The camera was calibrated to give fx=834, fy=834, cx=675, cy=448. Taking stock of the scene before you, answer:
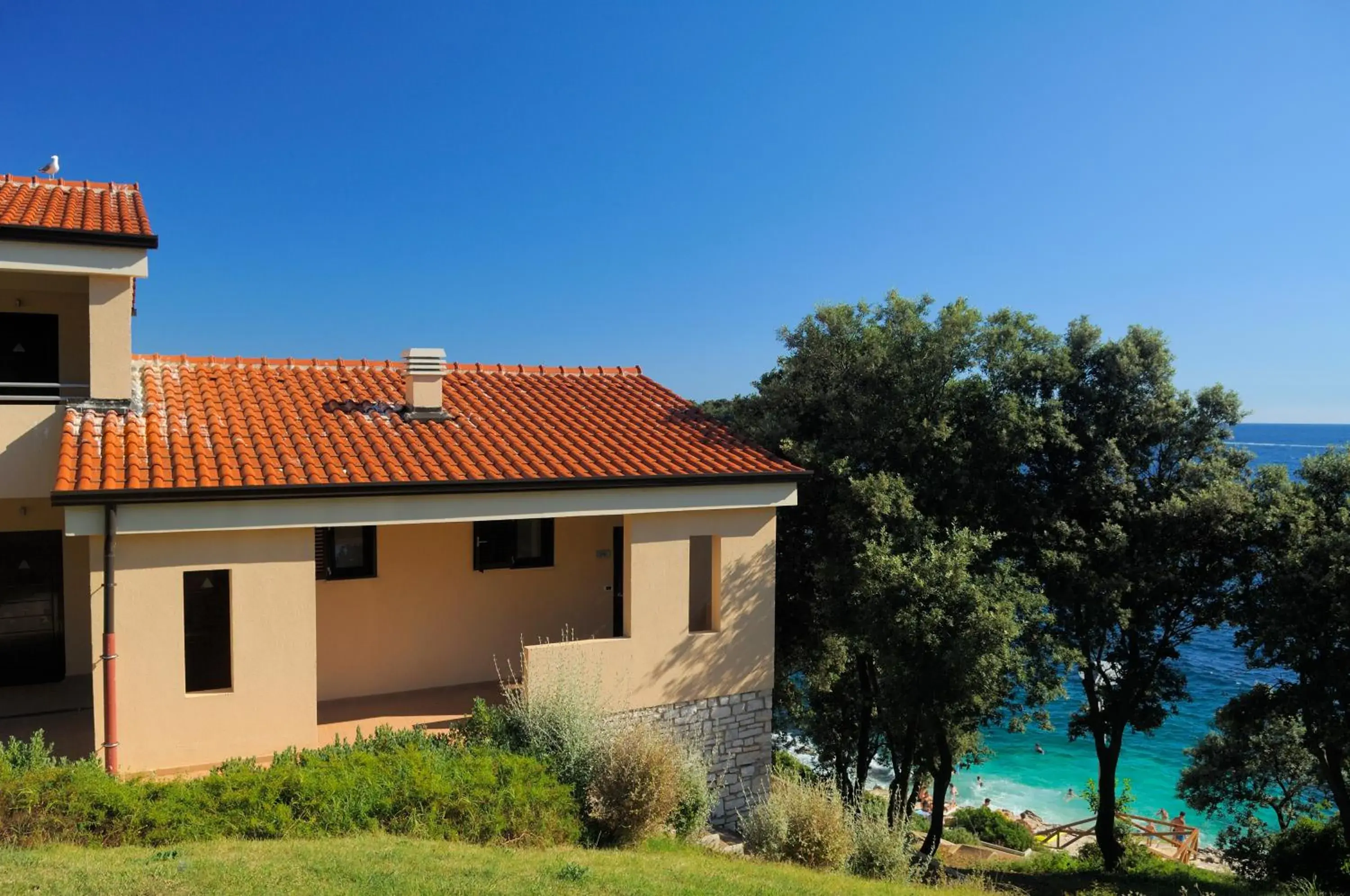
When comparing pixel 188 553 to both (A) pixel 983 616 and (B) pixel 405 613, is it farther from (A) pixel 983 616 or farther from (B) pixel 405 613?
(A) pixel 983 616

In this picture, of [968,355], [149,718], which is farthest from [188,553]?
[968,355]

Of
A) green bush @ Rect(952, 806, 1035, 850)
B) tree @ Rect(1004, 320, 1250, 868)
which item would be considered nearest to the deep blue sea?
green bush @ Rect(952, 806, 1035, 850)

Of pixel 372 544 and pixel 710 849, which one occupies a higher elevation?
pixel 372 544

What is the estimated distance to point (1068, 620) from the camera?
15188 millimetres

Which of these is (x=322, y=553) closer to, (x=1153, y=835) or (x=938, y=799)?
(x=938, y=799)

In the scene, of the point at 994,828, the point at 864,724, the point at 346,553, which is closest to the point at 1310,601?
the point at 864,724

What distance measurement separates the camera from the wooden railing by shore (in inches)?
928

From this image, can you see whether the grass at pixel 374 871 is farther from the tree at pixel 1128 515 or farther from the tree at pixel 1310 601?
the tree at pixel 1310 601

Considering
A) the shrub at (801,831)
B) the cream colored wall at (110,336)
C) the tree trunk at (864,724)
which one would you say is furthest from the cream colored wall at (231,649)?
the tree trunk at (864,724)

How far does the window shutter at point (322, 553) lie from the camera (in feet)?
40.5

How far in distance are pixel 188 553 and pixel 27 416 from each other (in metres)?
3.17

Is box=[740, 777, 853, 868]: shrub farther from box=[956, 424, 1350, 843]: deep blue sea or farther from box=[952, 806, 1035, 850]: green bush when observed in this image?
box=[956, 424, 1350, 843]: deep blue sea

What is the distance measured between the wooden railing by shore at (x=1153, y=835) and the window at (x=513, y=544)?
18653mm

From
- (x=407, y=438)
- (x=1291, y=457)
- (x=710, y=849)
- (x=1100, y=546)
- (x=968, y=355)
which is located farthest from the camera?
(x=1291, y=457)
